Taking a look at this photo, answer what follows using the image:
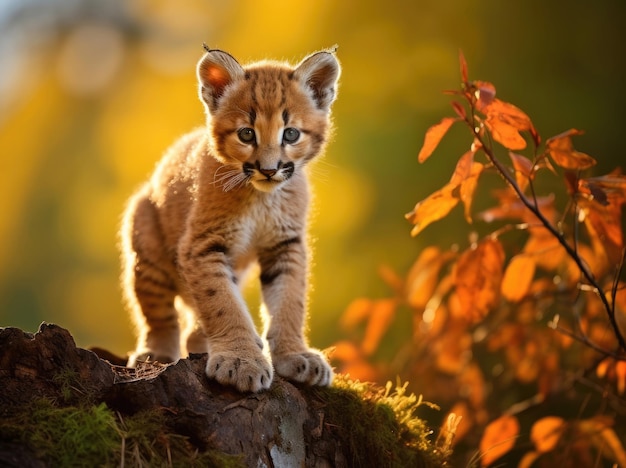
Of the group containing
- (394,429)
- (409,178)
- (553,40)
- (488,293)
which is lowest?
(394,429)

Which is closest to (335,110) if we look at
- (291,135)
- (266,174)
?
(291,135)

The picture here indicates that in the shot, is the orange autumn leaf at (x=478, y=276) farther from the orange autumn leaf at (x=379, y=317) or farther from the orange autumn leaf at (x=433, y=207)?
the orange autumn leaf at (x=379, y=317)

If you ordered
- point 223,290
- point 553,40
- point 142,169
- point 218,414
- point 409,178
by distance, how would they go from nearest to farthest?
point 218,414, point 223,290, point 553,40, point 409,178, point 142,169

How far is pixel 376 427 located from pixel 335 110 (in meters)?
6.22

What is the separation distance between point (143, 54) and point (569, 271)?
26.9 ft

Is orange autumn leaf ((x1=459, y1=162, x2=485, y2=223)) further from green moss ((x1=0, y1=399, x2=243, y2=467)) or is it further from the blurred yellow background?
the blurred yellow background

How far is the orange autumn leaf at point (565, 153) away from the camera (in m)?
3.76

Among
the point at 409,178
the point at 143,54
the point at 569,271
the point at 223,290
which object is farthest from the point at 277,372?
the point at 143,54

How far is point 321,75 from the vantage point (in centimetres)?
511

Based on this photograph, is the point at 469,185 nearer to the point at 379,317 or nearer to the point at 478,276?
the point at 478,276

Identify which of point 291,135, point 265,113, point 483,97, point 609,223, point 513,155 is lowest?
point 609,223

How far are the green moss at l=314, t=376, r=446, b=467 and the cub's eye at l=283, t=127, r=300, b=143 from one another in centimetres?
142

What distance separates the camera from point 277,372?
414cm

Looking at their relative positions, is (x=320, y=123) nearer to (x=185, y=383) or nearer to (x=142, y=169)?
(x=185, y=383)
